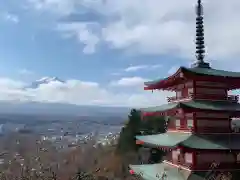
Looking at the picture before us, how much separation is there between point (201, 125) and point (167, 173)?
294cm

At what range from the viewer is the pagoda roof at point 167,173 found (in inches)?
637

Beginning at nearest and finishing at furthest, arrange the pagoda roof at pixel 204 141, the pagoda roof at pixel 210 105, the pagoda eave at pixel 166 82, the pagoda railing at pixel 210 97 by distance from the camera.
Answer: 1. the pagoda roof at pixel 204 141
2. the pagoda roof at pixel 210 105
3. the pagoda railing at pixel 210 97
4. the pagoda eave at pixel 166 82

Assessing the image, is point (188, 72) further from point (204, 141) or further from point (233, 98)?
point (204, 141)

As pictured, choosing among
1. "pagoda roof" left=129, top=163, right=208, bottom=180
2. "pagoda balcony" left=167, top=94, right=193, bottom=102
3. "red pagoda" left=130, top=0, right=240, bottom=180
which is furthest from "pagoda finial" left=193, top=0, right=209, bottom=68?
"pagoda roof" left=129, top=163, right=208, bottom=180

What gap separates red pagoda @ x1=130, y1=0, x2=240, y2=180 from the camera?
1642 cm

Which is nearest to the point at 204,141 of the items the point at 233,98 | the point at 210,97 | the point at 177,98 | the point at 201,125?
the point at 201,125

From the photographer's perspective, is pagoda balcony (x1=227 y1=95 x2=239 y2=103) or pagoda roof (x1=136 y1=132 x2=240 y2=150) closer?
pagoda roof (x1=136 y1=132 x2=240 y2=150)

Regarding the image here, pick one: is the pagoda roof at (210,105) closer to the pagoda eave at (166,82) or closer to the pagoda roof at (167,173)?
the pagoda eave at (166,82)

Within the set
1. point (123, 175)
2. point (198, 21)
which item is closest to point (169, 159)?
point (198, 21)

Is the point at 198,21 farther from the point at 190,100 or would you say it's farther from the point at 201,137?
the point at 201,137

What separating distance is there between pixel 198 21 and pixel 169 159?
25.6 ft

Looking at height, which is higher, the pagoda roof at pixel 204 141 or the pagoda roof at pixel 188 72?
the pagoda roof at pixel 188 72

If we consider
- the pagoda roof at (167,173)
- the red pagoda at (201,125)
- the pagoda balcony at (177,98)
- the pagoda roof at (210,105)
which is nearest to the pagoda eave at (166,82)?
the red pagoda at (201,125)

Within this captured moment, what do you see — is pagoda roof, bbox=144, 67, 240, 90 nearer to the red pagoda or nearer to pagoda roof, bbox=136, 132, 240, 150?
the red pagoda
